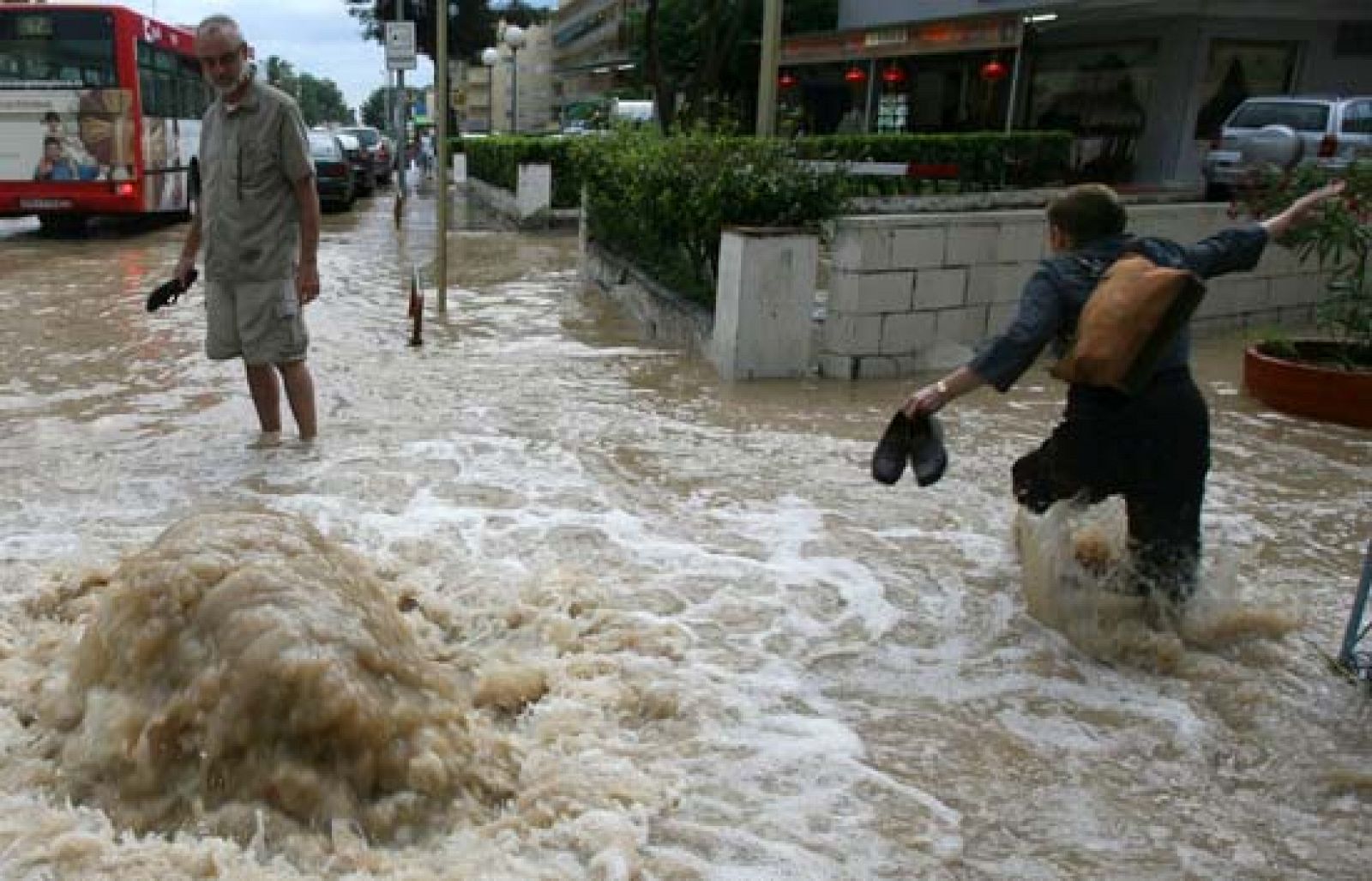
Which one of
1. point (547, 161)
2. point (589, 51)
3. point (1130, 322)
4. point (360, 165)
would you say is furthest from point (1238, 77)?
point (589, 51)

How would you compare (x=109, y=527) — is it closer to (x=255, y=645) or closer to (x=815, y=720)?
(x=255, y=645)

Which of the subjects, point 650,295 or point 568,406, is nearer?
point 568,406

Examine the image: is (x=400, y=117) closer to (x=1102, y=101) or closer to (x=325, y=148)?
(x=325, y=148)

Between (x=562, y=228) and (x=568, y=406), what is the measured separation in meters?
12.5

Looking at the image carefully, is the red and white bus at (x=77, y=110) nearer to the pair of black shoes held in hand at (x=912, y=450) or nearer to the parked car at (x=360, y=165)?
the parked car at (x=360, y=165)

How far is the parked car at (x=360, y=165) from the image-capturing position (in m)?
25.8

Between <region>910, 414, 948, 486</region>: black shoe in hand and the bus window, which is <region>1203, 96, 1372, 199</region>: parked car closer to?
<region>910, 414, 948, 486</region>: black shoe in hand

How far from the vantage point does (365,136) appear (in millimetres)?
35156

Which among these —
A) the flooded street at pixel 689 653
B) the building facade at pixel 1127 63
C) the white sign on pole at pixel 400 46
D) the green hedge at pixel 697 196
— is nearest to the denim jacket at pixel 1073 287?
the flooded street at pixel 689 653

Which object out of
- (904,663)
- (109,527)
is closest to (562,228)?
(109,527)

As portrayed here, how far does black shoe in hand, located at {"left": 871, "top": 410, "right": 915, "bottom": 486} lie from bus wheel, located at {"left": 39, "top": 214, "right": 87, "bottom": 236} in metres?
16.0

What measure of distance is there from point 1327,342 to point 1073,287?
5.10 meters

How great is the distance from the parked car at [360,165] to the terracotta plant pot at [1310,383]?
20.4 m

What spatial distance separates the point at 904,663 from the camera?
12.9ft
